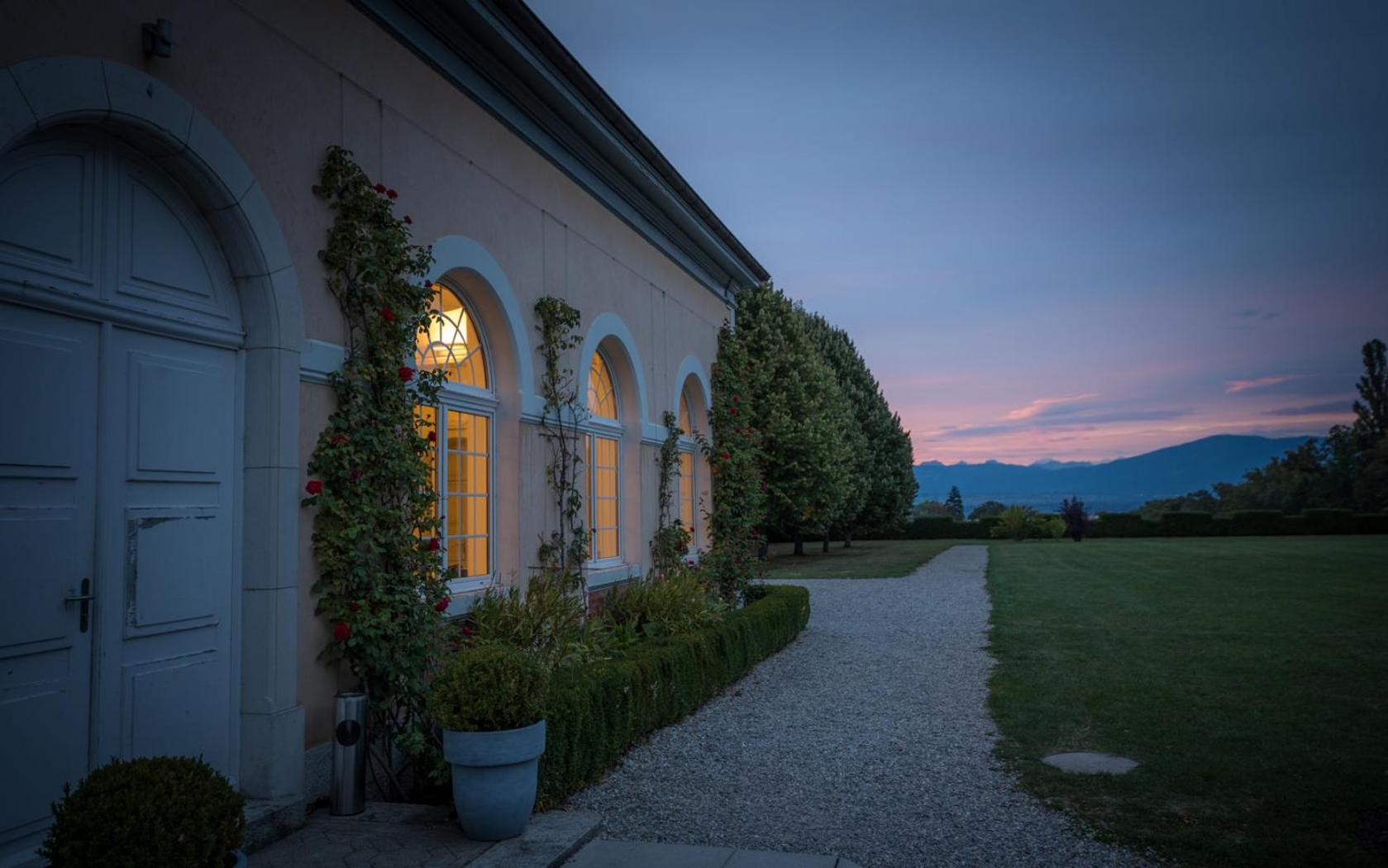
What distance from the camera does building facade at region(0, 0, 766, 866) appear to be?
3.59 m

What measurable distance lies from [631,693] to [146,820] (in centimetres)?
429

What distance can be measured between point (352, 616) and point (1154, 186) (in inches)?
773

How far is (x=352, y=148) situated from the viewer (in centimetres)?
561

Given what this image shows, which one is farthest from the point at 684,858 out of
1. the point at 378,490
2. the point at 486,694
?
the point at 378,490

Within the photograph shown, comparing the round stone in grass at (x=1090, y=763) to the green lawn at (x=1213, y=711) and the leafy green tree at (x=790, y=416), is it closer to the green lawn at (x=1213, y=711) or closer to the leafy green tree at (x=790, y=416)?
the green lawn at (x=1213, y=711)

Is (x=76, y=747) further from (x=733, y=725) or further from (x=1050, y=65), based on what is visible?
(x=1050, y=65)

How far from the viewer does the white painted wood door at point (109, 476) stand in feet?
11.6

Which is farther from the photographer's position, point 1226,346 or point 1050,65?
point 1226,346

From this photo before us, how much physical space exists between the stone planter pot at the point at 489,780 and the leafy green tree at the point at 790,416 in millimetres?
20101

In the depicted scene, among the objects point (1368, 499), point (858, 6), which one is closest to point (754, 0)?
point (858, 6)

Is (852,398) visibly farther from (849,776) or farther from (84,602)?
(84,602)

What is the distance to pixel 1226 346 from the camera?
2425 cm

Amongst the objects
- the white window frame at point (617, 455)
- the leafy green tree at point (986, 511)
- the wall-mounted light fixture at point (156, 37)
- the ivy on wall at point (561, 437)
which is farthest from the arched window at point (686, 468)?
the leafy green tree at point (986, 511)

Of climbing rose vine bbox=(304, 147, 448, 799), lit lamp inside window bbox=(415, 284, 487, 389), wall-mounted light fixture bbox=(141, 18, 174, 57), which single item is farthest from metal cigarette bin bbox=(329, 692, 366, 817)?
wall-mounted light fixture bbox=(141, 18, 174, 57)
